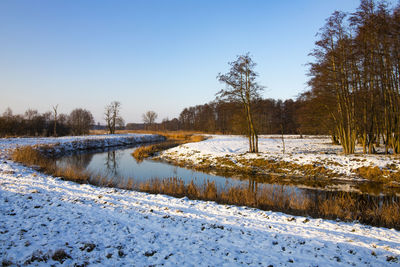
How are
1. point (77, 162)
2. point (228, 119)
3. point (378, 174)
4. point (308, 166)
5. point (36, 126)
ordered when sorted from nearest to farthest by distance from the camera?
point (378, 174) → point (308, 166) → point (77, 162) → point (36, 126) → point (228, 119)

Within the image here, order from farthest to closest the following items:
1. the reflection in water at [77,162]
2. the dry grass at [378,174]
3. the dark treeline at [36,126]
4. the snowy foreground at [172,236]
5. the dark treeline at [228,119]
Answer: the dark treeline at [228,119]
the dark treeline at [36,126]
the reflection in water at [77,162]
the dry grass at [378,174]
the snowy foreground at [172,236]

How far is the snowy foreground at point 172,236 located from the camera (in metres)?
3.88

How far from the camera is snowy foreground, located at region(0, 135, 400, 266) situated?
3879 millimetres

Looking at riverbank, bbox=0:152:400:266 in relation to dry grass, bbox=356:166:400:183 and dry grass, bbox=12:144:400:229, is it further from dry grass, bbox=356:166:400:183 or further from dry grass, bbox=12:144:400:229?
dry grass, bbox=356:166:400:183

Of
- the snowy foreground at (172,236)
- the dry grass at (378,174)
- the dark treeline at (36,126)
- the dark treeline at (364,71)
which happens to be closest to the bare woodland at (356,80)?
the dark treeline at (364,71)

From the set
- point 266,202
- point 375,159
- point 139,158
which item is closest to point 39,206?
point 266,202

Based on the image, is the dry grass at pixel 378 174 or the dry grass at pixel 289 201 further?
the dry grass at pixel 378 174

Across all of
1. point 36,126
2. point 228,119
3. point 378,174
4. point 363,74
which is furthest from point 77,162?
point 228,119

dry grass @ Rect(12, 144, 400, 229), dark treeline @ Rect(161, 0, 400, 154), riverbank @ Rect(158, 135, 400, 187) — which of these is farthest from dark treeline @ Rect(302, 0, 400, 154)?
dry grass @ Rect(12, 144, 400, 229)

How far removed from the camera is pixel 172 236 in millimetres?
4816

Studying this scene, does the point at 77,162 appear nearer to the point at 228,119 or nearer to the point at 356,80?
the point at 356,80

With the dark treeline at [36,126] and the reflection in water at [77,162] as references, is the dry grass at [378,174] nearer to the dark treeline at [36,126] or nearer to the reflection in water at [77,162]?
the reflection in water at [77,162]

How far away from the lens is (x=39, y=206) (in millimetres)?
6289

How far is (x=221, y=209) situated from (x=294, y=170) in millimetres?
9591
